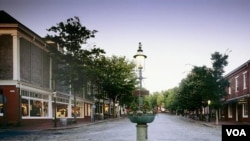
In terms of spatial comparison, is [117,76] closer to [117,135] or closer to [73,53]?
[73,53]

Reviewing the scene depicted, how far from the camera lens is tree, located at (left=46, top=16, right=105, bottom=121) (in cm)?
4447

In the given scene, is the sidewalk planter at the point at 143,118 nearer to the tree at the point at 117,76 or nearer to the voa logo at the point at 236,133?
the voa logo at the point at 236,133

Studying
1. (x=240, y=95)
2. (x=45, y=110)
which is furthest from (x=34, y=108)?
(x=240, y=95)

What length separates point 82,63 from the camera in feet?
149

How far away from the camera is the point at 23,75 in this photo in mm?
36219

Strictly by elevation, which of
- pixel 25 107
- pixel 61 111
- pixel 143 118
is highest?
pixel 143 118

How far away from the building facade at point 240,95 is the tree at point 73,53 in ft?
54.3

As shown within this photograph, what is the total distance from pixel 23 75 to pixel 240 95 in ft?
83.1

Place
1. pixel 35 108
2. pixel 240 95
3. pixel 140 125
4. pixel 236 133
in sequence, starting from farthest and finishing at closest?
pixel 240 95 < pixel 35 108 < pixel 140 125 < pixel 236 133

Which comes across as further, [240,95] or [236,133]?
[240,95]

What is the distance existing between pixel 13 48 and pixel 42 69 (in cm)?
886

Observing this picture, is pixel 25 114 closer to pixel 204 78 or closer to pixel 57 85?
pixel 57 85

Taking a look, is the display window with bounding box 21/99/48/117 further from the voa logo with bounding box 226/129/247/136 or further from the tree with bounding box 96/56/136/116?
the voa logo with bounding box 226/129/247/136

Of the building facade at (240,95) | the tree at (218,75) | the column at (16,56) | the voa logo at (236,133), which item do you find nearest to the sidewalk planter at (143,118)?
the voa logo at (236,133)
